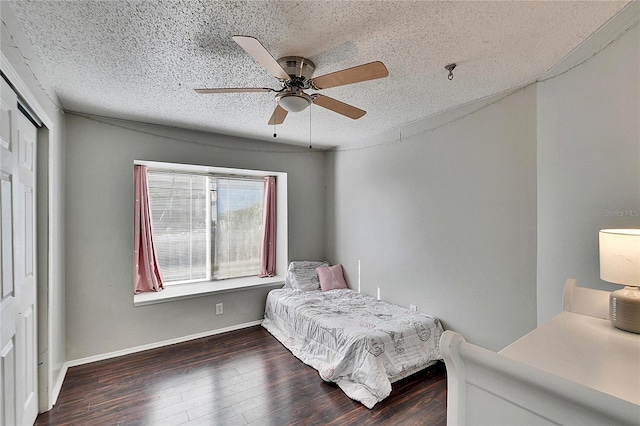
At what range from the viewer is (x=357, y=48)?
175cm

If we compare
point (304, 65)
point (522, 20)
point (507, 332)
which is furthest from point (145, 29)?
point (507, 332)

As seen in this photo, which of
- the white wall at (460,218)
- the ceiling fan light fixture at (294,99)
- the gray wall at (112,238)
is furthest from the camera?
the gray wall at (112,238)

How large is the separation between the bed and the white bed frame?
1.44 metres

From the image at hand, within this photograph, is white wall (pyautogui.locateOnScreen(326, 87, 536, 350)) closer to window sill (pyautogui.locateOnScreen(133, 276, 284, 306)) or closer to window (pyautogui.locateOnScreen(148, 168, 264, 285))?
window sill (pyautogui.locateOnScreen(133, 276, 284, 306))

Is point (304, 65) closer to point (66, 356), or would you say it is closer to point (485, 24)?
point (485, 24)

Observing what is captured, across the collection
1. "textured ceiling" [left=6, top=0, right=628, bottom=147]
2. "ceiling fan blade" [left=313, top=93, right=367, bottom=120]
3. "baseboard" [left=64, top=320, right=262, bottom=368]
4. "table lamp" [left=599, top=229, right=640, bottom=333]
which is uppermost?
"textured ceiling" [left=6, top=0, right=628, bottom=147]

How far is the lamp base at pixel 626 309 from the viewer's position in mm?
1287

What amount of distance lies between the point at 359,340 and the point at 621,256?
177 centimetres

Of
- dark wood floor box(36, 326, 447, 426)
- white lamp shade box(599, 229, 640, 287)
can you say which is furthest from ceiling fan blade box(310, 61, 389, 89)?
dark wood floor box(36, 326, 447, 426)

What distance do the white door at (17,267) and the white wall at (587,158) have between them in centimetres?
312

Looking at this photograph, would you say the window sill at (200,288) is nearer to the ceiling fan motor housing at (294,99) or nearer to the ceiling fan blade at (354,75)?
the ceiling fan motor housing at (294,99)

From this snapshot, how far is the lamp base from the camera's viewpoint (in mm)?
1287

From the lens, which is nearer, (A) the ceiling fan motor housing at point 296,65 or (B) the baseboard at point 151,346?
(A) the ceiling fan motor housing at point 296,65

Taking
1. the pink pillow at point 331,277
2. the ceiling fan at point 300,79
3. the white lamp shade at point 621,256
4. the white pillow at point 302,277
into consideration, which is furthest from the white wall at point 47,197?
the white lamp shade at point 621,256
